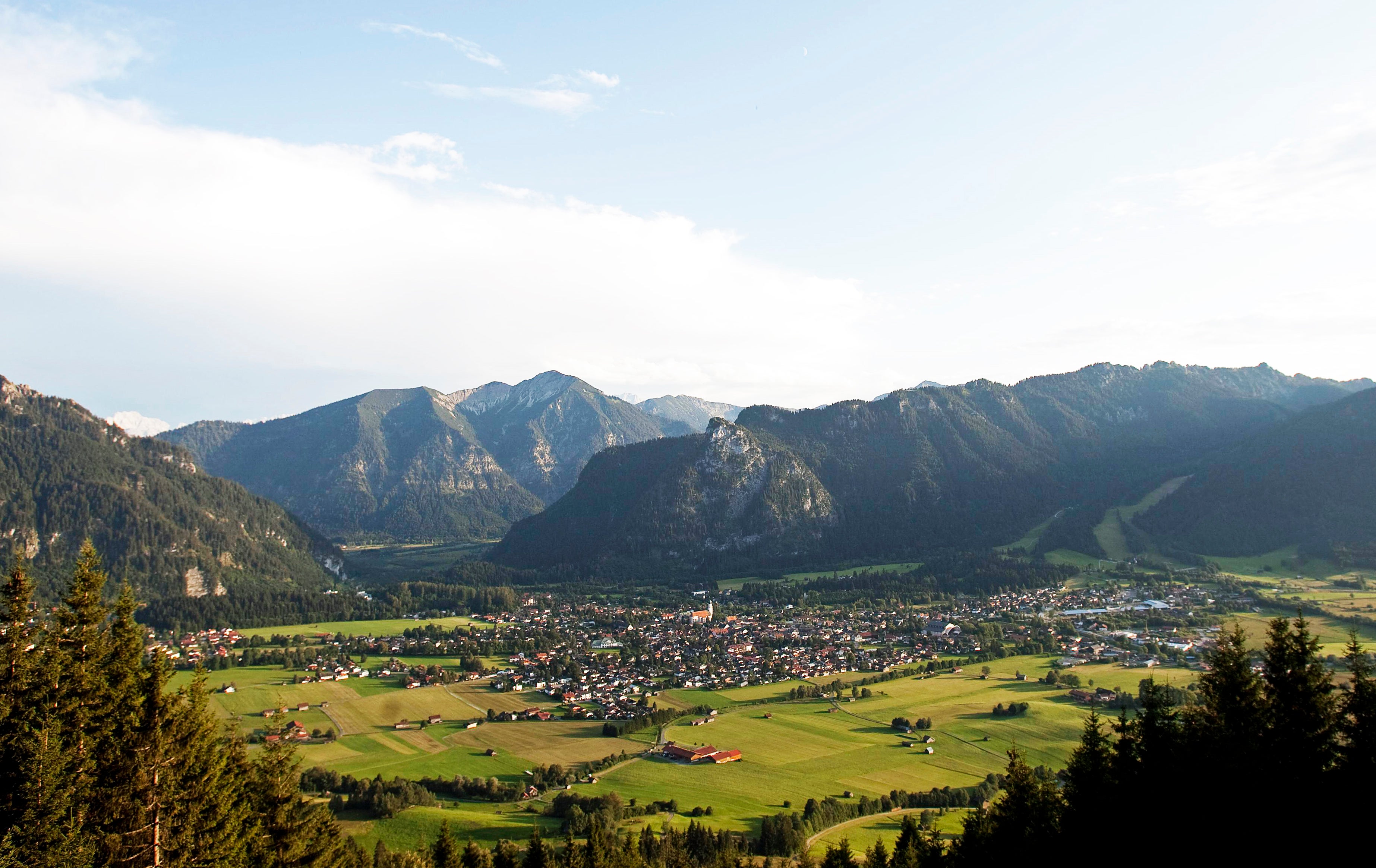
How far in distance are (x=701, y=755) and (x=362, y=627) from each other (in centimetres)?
8815

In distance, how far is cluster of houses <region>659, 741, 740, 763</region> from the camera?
62000mm

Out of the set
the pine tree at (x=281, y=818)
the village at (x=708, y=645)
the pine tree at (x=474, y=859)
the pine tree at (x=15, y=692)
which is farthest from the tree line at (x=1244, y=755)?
the village at (x=708, y=645)

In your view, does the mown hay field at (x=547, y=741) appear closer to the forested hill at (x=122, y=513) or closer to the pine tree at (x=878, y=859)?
the pine tree at (x=878, y=859)

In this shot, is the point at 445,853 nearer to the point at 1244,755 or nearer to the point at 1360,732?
the point at 1244,755

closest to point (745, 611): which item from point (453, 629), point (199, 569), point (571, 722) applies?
point (453, 629)

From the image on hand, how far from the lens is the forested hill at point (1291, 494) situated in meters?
150

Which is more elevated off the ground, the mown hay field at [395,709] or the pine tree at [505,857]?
the pine tree at [505,857]

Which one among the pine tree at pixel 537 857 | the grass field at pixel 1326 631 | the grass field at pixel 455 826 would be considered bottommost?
the grass field at pixel 455 826

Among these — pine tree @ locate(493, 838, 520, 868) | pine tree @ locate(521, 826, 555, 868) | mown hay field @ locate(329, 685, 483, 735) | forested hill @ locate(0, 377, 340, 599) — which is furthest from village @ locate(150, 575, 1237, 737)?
forested hill @ locate(0, 377, 340, 599)

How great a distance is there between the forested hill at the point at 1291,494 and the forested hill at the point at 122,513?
20763cm

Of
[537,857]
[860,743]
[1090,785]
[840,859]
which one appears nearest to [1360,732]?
[1090,785]

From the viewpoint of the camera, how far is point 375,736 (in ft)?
228

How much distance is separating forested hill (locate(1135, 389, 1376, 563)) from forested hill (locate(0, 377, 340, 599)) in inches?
8174

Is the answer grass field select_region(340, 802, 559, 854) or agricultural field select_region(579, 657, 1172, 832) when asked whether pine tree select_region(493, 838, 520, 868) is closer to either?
grass field select_region(340, 802, 559, 854)
